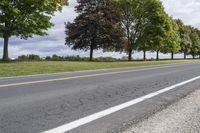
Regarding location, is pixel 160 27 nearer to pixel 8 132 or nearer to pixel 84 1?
pixel 84 1

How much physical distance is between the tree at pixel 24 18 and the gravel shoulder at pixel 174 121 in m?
28.1

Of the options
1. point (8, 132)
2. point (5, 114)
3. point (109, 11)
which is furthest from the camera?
point (109, 11)

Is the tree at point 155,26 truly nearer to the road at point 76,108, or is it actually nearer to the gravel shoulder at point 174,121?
the road at point 76,108

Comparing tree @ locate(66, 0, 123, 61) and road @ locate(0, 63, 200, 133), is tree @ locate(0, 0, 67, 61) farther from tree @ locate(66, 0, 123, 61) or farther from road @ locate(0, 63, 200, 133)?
road @ locate(0, 63, 200, 133)

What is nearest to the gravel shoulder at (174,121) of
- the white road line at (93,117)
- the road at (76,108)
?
the road at (76,108)

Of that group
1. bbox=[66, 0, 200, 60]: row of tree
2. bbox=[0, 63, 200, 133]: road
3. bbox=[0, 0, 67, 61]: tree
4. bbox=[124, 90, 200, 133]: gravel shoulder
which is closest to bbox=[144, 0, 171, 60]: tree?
bbox=[66, 0, 200, 60]: row of tree

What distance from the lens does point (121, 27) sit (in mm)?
59344

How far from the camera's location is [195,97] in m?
10.9

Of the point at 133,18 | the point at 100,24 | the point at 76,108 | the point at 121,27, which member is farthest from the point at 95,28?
the point at 76,108

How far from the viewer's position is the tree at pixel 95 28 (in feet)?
179

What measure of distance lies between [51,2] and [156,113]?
105 feet

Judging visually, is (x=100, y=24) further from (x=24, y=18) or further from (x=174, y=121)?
(x=174, y=121)

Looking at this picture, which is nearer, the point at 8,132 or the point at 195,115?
the point at 8,132

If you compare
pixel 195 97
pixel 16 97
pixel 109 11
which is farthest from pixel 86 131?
pixel 109 11
